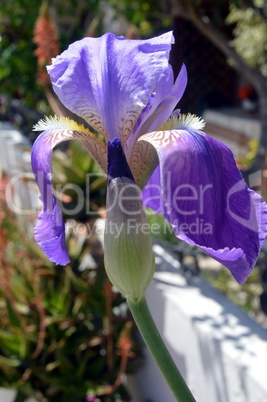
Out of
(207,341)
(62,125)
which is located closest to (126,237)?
(62,125)

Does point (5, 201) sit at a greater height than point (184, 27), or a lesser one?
lesser

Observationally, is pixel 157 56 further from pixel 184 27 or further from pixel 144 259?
pixel 184 27

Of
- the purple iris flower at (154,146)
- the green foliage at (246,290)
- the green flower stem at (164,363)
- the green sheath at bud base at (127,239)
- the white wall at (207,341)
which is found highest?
the purple iris flower at (154,146)

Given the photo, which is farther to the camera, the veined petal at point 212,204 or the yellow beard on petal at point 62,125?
the yellow beard on petal at point 62,125

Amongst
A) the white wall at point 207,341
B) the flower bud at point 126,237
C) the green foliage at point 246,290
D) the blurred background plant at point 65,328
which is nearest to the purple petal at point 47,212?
the flower bud at point 126,237

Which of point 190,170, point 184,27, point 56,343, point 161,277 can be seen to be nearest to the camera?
point 190,170

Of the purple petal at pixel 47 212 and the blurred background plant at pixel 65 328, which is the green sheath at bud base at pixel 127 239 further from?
the blurred background plant at pixel 65 328

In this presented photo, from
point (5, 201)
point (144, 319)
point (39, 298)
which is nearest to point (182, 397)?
point (144, 319)

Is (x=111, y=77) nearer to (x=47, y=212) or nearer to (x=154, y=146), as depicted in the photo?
(x=154, y=146)
